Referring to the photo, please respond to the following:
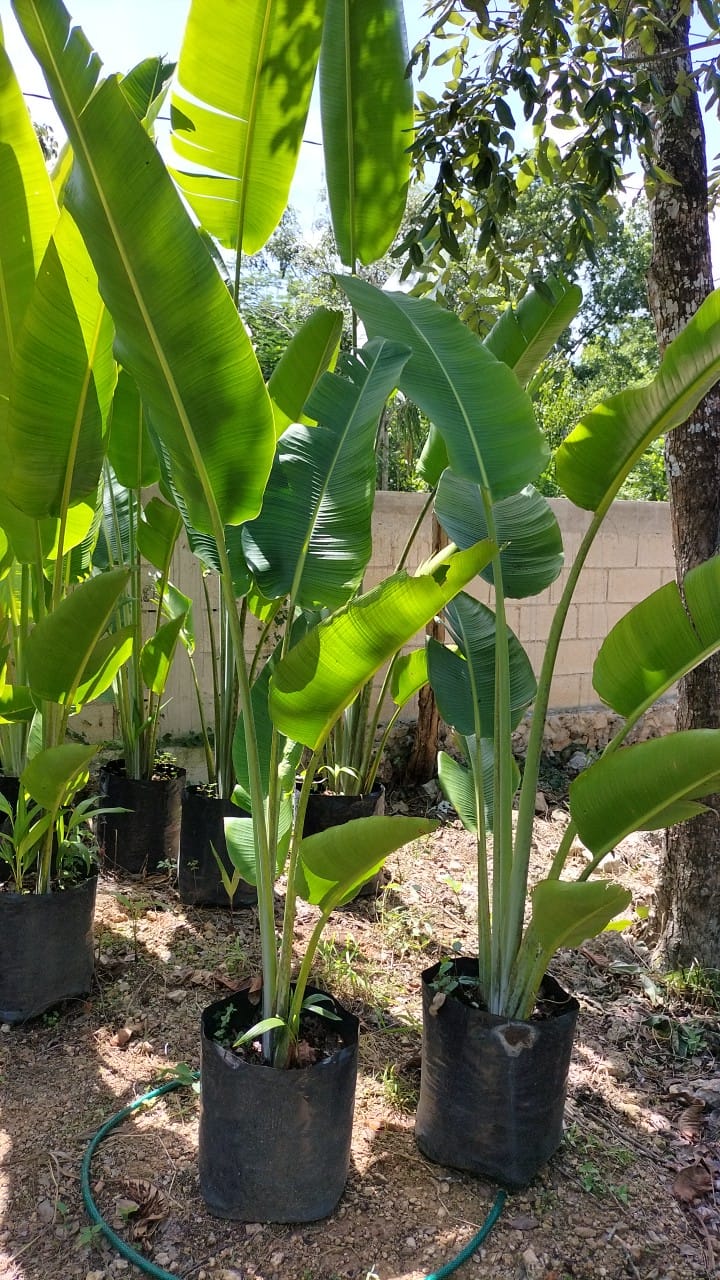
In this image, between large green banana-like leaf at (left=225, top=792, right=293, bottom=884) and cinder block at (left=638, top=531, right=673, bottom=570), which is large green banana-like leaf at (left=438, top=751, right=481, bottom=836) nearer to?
large green banana-like leaf at (left=225, top=792, right=293, bottom=884)

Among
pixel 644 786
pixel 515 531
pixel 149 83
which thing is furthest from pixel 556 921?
pixel 149 83

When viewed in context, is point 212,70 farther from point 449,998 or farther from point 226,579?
point 449,998

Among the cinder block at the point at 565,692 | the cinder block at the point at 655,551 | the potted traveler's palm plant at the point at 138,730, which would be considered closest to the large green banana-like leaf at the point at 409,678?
the potted traveler's palm plant at the point at 138,730

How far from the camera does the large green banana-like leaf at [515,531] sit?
215 centimetres

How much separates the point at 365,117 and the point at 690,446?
1466 mm

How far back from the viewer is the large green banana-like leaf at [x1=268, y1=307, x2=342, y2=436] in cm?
217

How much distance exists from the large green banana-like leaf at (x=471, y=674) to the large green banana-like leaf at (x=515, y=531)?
0.13 metres

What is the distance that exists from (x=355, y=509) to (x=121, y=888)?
2168mm

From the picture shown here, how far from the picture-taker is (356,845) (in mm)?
1565

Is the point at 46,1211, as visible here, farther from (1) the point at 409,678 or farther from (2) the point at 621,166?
(2) the point at 621,166

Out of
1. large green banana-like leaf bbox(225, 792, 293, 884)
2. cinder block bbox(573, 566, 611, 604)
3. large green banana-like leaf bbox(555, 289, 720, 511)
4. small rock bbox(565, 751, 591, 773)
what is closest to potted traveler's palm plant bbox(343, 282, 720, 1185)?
large green banana-like leaf bbox(555, 289, 720, 511)

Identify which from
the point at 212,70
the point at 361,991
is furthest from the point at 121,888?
the point at 212,70

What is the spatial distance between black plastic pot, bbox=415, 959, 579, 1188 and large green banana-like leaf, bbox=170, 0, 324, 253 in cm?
216

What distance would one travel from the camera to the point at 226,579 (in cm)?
180
